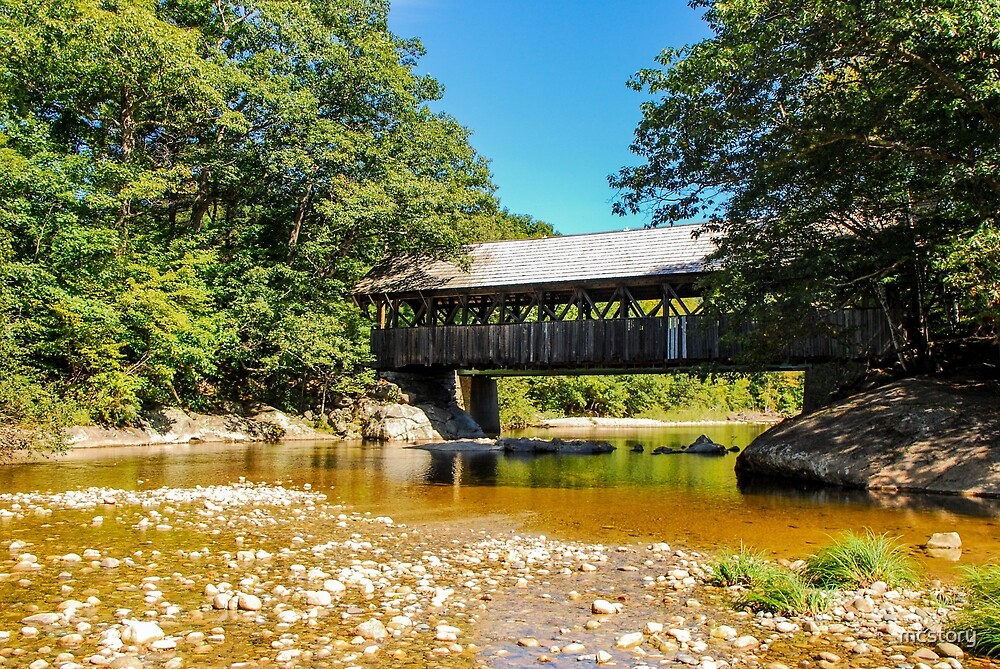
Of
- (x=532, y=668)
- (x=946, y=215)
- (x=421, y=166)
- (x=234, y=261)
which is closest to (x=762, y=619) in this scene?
(x=532, y=668)

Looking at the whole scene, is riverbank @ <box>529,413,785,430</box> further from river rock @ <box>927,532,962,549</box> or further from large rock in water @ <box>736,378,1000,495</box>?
river rock @ <box>927,532,962,549</box>

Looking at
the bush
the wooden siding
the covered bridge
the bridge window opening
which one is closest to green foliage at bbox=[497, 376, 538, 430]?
the bridge window opening

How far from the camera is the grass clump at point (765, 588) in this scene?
14.6ft

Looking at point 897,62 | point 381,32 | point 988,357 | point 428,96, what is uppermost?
point 381,32

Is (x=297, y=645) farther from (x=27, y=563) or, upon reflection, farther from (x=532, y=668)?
(x=27, y=563)

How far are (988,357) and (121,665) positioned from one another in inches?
574

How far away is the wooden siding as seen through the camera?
19297mm

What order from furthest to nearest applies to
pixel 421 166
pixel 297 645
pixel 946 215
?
pixel 421 166 → pixel 946 215 → pixel 297 645

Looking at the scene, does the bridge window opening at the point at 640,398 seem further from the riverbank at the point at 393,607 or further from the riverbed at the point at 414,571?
the riverbank at the point at 393,607

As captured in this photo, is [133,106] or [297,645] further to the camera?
[133,106]

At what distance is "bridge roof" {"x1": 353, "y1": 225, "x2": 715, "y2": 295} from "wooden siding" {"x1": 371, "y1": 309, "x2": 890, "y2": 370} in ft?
4.61

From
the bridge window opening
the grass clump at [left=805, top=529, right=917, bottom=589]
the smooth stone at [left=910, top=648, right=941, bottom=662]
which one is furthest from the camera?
the bridge window opening

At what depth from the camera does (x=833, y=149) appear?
10156 mm

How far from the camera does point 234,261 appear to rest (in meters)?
22.8
